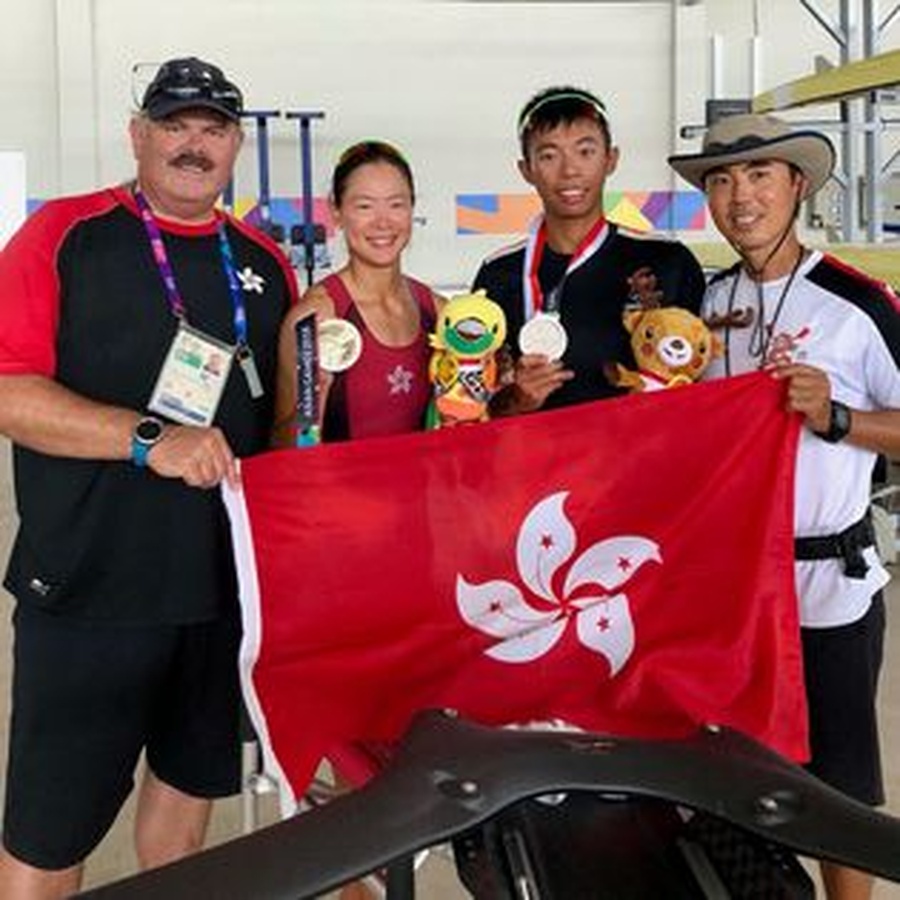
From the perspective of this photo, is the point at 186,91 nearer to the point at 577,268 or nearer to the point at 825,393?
the point at 577,268

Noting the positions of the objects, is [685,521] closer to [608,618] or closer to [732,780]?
[608,618]

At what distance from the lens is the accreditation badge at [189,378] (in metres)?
2.03

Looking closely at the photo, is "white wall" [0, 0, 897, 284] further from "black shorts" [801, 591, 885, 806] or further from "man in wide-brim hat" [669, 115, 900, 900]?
"black shorts" [801, 591, 885, 806]

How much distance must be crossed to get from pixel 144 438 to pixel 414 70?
31.9 feet

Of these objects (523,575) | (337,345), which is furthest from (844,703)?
(337,345)

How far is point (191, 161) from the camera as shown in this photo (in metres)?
2.09

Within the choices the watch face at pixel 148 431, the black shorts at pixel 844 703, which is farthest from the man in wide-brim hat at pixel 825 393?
the watch face at pixel 148 431

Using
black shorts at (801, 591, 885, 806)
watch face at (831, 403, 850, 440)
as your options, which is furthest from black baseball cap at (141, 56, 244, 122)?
black shorts at (801, 591, 885, 806)

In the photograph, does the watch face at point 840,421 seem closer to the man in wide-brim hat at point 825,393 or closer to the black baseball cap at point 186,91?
the man in wide-brim hat at point 825,393

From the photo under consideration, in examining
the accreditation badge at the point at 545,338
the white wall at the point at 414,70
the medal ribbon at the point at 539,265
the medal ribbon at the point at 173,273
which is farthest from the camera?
the white wall at the point at 414,70

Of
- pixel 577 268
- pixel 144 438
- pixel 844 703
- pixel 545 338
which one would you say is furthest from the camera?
pixel 577 268

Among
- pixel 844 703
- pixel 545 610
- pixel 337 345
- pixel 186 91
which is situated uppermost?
pixel 186 91

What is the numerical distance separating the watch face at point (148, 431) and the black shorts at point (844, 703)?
111 cm

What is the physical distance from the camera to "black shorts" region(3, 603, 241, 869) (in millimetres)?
2096
